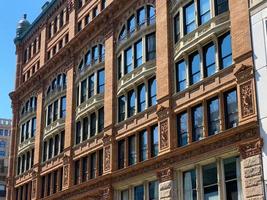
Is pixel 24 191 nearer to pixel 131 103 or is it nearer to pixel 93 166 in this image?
pixel 93 166

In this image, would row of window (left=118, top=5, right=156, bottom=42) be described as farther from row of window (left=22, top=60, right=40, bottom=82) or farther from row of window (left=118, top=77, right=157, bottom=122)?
row of window (left=22, top=60, right=40, bottom=82)

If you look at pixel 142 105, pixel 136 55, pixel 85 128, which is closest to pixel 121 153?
pixel 142 105

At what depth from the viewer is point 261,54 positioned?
28734 mm

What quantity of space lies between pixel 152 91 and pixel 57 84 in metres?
17.9

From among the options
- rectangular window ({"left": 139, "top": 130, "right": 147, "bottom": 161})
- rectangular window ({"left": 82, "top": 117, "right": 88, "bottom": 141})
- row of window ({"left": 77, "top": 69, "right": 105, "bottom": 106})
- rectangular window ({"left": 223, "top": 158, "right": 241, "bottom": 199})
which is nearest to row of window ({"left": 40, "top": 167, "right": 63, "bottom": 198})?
rectangular window ({"left": 82, "top": 117, "right": 88, "bottom": 141})

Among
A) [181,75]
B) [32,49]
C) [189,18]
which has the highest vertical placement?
[32,49]

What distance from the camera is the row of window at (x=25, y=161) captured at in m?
57.0

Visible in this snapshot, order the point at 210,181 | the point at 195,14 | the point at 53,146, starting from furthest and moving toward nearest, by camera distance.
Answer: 1. the point at 53,146
2. the point at 195,14
3. the point at 210,181

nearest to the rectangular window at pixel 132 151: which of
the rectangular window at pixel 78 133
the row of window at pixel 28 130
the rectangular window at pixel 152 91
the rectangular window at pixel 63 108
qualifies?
the rectangular window at pixel 152 91

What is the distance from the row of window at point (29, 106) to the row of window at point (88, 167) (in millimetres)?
14025

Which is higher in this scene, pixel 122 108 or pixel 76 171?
pixel 122 108

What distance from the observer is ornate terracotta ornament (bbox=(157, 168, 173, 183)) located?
110ft

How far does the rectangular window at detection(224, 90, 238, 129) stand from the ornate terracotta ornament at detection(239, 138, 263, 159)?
188cm

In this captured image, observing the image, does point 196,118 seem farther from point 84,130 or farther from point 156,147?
point 84,130
